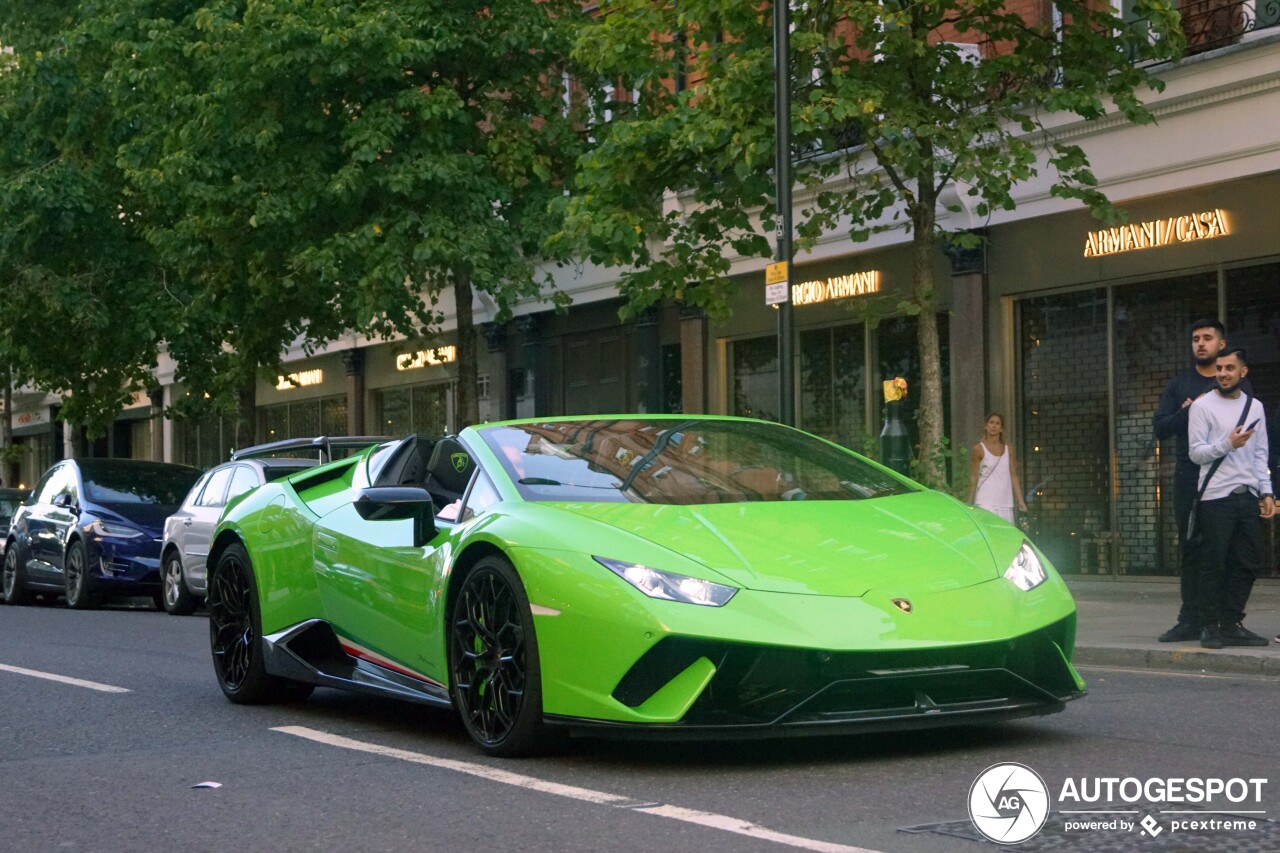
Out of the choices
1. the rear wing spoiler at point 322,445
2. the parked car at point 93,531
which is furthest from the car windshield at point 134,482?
the rear wing spoiler at point 322,445

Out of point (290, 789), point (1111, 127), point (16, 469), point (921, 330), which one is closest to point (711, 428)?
point (290, 789)

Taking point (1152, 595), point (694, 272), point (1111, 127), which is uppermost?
point (1111, 127)

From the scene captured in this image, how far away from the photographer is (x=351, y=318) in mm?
24516

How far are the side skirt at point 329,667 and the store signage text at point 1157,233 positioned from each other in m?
11.0

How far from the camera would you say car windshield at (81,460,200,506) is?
69.9ft

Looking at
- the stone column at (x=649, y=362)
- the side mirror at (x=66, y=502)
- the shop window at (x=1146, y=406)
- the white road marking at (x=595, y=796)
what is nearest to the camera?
the white road marking at (x=595, y=796)

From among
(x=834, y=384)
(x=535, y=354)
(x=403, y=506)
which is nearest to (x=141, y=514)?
(x=834, y=384)

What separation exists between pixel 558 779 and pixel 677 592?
78 cm

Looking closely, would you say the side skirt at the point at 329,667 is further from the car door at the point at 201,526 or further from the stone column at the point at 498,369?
the stone column at the point at 498,369

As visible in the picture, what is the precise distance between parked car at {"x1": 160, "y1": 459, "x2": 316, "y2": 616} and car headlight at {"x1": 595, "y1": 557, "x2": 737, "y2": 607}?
11.8m

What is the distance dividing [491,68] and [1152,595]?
9.77 meters

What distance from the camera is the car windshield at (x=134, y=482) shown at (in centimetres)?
2131

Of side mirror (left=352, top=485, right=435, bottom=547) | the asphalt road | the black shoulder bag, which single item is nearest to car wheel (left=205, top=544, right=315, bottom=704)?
the asphalt road

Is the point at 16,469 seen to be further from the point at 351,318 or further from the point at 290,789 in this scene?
the point at 290,789
